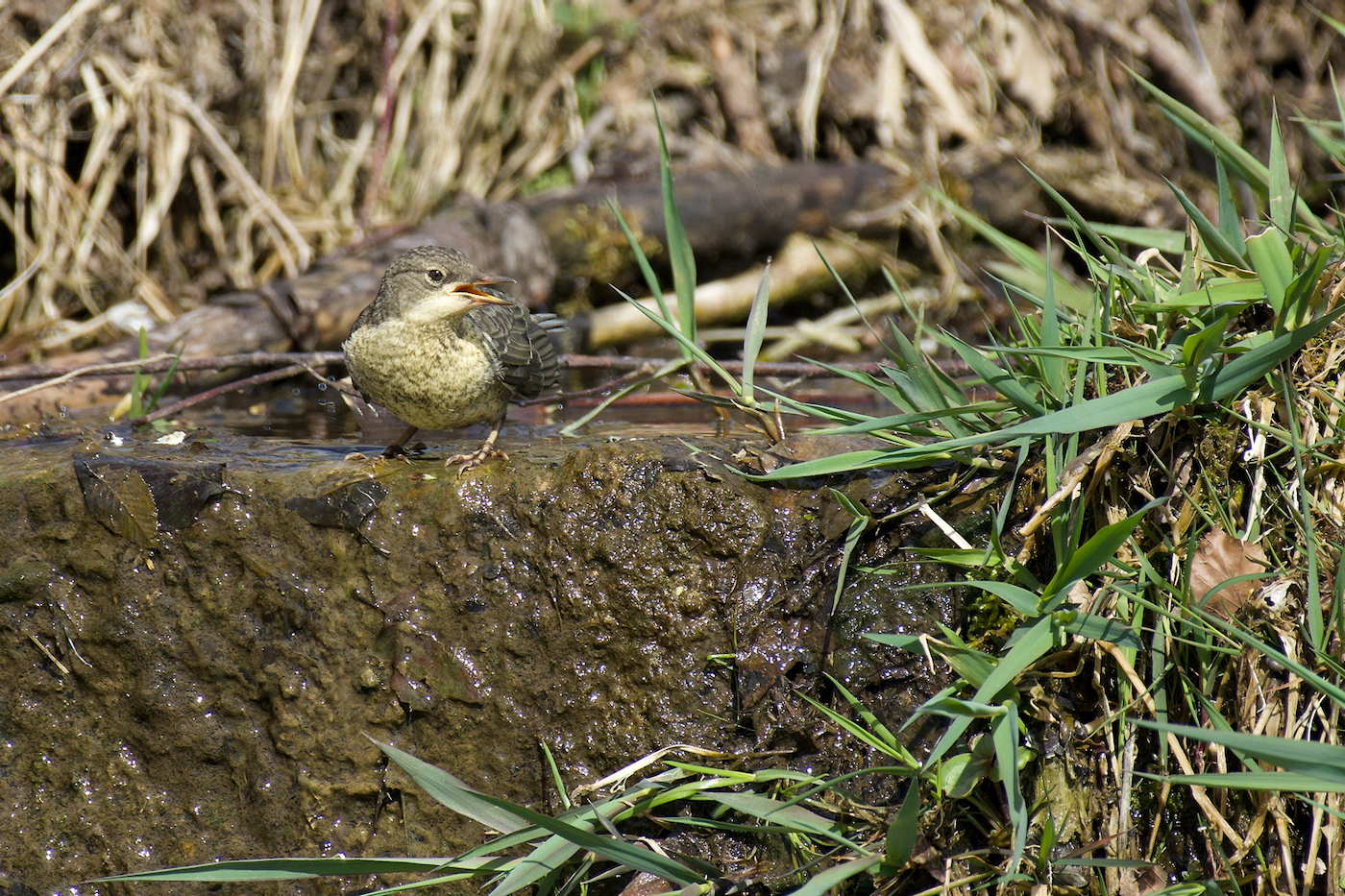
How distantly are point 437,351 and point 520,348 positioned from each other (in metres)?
0.33

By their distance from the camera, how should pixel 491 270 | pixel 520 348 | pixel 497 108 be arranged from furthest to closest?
pixel 497 108 < pixel 491 270 < pixel 520 348

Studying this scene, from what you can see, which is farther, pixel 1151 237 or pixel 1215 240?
pixel 1151 237

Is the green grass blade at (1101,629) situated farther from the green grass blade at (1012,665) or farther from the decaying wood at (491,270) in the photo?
the decaying wood at (491,270)

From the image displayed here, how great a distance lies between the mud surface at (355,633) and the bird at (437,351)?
72cm

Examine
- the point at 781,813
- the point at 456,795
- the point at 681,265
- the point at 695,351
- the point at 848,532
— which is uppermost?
the point at 681,265

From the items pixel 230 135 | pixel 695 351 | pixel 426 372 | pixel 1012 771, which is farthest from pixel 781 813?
pixel 230 135

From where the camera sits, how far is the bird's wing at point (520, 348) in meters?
3.89

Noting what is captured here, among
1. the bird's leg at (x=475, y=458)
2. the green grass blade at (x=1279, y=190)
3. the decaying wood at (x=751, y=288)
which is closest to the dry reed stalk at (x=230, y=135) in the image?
the decaying wood at (x=751, y=288)

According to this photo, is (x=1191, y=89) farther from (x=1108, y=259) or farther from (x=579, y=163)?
(x=1108, y=259)

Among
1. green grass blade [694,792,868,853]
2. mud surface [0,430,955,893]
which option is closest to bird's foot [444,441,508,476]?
mud surface [0,430,955,893]

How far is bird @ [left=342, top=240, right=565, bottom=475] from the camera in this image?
3689mm

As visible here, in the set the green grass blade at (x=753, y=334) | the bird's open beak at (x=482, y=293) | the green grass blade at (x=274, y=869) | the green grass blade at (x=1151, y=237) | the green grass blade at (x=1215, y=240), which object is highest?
the green grass blade at (x=1215, y=240)

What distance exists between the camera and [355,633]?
286cm

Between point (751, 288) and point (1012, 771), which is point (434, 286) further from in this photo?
point (751, 288)
